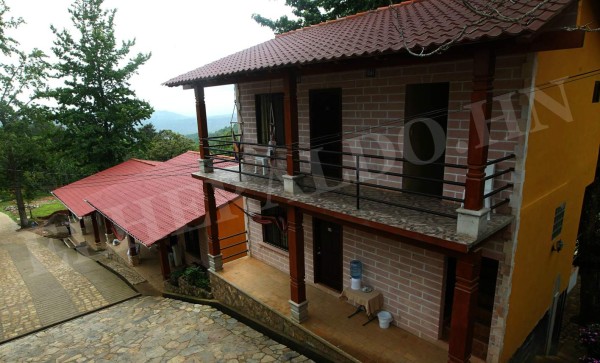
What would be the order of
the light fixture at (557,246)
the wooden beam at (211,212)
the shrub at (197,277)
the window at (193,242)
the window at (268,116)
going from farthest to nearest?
the window at (193,242) < the shrub at (197,277) < the wooden beam at (211,212) < the window at (268,116) < the light fixture at (557,246)

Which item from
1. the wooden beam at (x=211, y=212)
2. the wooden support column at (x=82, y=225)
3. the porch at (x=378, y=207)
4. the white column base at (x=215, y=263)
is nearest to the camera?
the porch at (x=378, y=207)

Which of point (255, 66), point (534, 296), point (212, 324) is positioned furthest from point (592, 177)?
point (212, 324)

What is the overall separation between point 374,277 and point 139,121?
24.4 m

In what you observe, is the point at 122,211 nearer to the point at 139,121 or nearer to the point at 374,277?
the point at 374,277

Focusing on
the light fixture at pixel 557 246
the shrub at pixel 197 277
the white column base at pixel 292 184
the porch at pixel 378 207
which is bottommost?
the shrub at pixel 197 277

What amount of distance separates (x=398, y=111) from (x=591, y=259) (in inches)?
216

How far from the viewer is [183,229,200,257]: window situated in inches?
529

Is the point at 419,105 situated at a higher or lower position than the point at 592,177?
higher

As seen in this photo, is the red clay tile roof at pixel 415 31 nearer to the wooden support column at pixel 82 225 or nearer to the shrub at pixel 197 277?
the shrub at pixel 197 277

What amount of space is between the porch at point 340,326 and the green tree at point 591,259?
3.77 m

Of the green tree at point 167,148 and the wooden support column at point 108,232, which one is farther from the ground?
the green tree at point 167,148

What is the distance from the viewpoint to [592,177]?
327 inches

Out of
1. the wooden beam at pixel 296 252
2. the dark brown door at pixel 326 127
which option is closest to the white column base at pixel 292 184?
the wooden beam at pixel 296 252

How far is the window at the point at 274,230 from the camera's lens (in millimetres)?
10312
